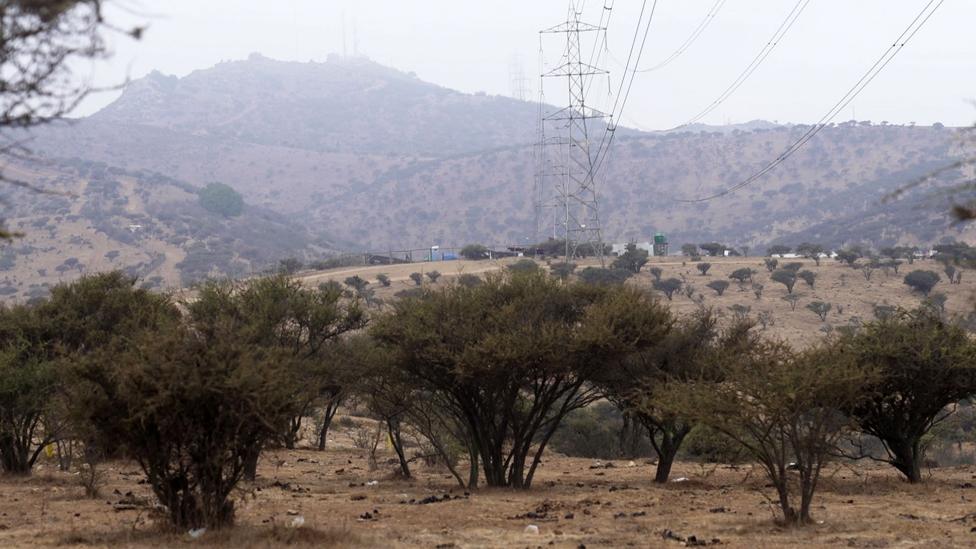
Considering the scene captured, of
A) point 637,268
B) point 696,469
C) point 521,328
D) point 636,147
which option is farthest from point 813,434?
point 636,147

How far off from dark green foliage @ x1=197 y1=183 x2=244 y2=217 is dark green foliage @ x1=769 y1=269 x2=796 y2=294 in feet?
283

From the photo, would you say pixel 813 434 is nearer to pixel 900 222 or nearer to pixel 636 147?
pixel 900 222

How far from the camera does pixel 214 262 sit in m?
112

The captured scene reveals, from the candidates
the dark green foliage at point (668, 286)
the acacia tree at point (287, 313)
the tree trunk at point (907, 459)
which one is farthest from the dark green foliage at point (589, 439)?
the dark green foliage at point (668, 286)

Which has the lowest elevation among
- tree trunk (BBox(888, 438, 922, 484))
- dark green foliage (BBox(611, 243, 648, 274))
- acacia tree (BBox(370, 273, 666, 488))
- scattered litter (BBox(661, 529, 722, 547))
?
scattered litter (BBox(661, 529, 722, 547))

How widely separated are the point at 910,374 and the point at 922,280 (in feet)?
167

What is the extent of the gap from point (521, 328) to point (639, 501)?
14.0 feet

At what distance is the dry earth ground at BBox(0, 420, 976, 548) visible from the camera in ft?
50.7

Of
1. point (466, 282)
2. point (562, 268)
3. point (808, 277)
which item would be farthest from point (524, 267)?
point (466, 282)

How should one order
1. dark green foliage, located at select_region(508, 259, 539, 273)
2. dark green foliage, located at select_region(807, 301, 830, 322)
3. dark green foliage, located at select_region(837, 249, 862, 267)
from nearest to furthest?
dark green foliage, located at select_region(508, 259, 539, 273)
dark green foliage, located at select_region(807, 301, 830, 322)
dark green foliage, located at select_region(837, 249, 862, 267)

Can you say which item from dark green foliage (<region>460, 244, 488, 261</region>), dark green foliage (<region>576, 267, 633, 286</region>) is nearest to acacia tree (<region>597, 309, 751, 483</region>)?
dark green foliage (<region>576, 267, 633, 286</region>)

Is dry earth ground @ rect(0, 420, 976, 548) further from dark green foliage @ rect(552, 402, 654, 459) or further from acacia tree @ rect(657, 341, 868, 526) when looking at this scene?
dark green foliage @ rect(552, 402, 654, 459)

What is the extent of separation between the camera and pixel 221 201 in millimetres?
142875

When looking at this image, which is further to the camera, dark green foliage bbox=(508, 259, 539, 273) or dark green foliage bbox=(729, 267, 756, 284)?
dark green foliage bbox=(729, 267, 756, 284)
